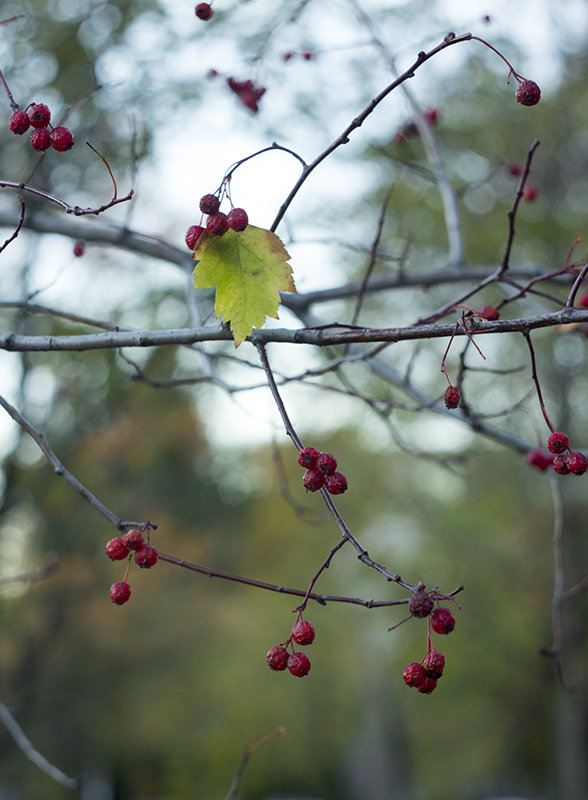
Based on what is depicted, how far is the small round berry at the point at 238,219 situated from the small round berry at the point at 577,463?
834 millimetres

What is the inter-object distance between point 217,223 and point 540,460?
1691mm

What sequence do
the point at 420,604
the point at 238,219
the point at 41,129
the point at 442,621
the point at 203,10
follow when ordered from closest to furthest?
the point at 420,604, the point at 442,621, the point at 238,219, the point at 41,129, the point at 203,10

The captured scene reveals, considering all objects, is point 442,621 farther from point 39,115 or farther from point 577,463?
point 39,115

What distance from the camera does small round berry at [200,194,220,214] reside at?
1.41 m

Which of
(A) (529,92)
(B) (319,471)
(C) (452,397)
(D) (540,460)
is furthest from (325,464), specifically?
(D) (540,460)

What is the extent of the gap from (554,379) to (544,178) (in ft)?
A: 9.70

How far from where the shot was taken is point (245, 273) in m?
1.51

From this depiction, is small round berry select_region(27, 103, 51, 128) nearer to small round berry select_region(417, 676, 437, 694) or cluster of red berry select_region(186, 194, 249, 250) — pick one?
cluster of red berry select_region(186, 194, 249, 250)

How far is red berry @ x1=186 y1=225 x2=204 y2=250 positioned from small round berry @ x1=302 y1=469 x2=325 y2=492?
563 millimetres

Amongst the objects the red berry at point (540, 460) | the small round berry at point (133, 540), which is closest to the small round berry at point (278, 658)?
the small round berry at point (133, 540)

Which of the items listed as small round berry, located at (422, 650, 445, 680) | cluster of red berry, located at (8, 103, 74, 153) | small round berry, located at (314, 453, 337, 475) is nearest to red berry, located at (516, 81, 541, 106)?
small round berry, located at (314, 453, 337, 475)

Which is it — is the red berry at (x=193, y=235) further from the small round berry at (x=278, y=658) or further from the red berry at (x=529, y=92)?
the small round berry at (x=278, y=658)

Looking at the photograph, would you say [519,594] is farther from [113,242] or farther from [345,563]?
[113,242]

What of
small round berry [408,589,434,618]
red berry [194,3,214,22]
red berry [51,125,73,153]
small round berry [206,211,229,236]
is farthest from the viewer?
red berry [194,3,214,22]
